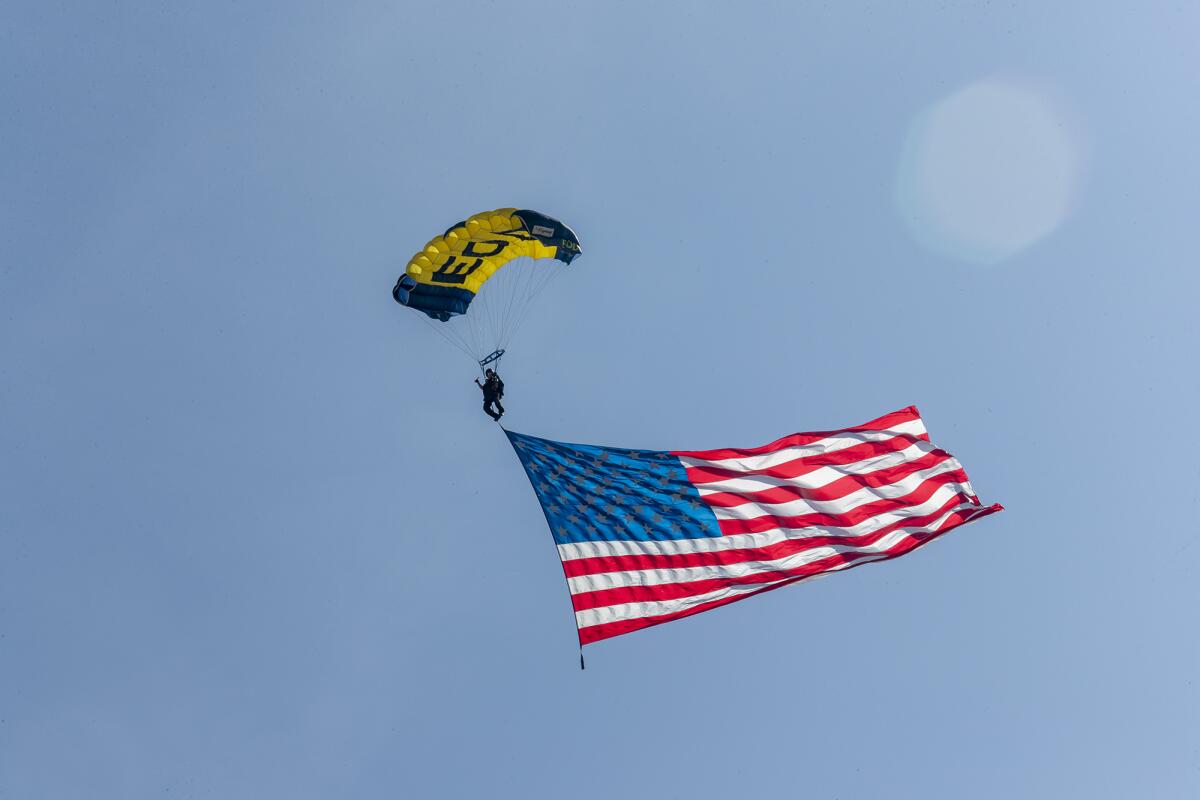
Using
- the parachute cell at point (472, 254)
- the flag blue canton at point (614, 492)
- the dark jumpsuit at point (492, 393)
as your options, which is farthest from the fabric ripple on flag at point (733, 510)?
the parachute cell at point (472, 254)

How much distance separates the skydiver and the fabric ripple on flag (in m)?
2.72

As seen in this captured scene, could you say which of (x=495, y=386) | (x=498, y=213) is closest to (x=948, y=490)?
(x=495, y=386)

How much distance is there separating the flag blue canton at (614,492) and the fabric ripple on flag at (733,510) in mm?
18

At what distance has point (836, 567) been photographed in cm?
1953

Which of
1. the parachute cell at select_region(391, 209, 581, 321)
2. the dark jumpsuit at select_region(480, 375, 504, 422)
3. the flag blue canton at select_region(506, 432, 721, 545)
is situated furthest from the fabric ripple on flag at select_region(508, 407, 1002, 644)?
the parachute cell at select_region(391, 209, 581, 321)

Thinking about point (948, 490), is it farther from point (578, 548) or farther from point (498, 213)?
point (498, 213)

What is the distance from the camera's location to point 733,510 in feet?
65.3

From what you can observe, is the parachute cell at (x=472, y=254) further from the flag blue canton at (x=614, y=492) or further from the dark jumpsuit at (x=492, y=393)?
the flag blue canton at (x=614, y=492)

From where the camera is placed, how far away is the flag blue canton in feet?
62.9

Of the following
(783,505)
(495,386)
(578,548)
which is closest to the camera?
(578,548)

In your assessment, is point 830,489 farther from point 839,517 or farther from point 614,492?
point 614,492

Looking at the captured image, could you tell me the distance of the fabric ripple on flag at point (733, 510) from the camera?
18.8 metres

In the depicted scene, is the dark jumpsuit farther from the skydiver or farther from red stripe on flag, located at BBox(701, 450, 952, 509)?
red stripe on flag, located at BBox(701, 450, 952, 509)

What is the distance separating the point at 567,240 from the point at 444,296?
2862 mm
